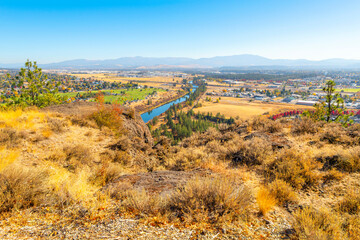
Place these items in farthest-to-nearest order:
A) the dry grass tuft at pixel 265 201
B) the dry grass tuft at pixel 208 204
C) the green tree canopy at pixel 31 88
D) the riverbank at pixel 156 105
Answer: the riverbank at pixel 156 105 < the green tree canopy at pixel 31 88 < the dry grass tuft at pixel 265 201 < the dry grass tuft at pixel 208 204

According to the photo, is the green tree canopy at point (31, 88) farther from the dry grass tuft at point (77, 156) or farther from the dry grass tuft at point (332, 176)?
the dry grass tuft at point (332, 176)

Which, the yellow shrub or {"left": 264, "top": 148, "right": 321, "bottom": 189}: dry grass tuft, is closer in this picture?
{"left": 264, "top": 148, "right": 321, "bottom": 189}: dry grass tuft

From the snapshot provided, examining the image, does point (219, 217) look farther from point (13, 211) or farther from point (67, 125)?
point (67, 125)

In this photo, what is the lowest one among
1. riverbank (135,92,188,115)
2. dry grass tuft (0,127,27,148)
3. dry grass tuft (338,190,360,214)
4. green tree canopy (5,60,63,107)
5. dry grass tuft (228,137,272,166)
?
riverbank (135,92,188,115)

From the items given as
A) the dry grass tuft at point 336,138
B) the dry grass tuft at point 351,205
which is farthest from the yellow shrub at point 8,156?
the dry grass tuft at point 336,138

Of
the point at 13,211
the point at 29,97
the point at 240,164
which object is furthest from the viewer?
the point at 29,97

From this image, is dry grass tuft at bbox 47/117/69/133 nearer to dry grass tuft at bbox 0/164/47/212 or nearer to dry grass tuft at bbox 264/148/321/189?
dry grass tuft at bbox 0/164/47/212

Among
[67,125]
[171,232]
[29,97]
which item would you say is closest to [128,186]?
[171,232]

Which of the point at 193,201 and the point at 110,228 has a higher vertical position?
the point at 193,201

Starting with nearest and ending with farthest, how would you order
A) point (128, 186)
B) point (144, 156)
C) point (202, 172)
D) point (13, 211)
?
point (13, 211) < point (128, 186) < point (202, 172) < point (144, 156)

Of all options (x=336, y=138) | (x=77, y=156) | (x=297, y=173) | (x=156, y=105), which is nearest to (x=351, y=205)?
(x=297, y=173)

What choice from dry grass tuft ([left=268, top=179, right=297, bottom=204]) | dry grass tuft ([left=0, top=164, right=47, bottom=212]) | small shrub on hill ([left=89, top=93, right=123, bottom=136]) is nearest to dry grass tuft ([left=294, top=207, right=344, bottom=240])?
dry grass tuft ([left=268, top=179, right=297, bottom=204])
